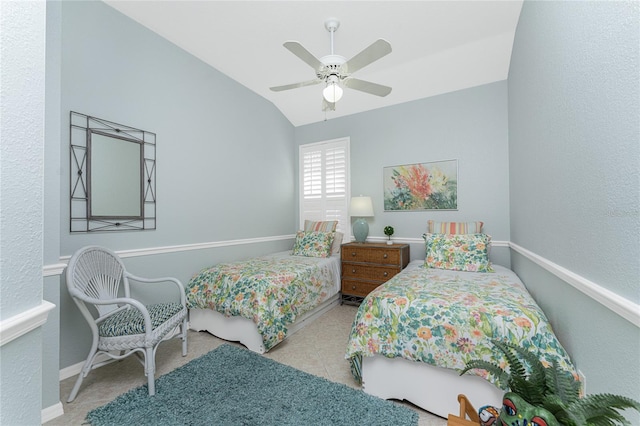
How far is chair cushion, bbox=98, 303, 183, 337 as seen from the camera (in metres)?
Answer: 1.87

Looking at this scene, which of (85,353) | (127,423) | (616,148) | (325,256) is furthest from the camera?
(325,256)

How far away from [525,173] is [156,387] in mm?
3283

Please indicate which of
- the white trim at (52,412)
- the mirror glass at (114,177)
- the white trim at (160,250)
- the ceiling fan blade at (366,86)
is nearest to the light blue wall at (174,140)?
the white trim at (160,250)

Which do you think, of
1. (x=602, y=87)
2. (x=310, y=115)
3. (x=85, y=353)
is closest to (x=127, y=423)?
(x=85, y=353)

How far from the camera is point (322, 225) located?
400 centimetres

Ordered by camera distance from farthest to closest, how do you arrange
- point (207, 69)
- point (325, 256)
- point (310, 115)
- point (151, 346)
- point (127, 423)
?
point (310, 115) → point (325, 256) → point (207, 69) → point (151, 346) → point (127, 423)

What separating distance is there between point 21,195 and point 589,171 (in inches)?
77.7

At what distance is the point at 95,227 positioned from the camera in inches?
89.1

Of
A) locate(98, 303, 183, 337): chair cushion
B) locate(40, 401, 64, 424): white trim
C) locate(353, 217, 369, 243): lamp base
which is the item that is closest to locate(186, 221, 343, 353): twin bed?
locate(98, 303, 183, 337): chair cushion

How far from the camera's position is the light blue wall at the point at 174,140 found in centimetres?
213

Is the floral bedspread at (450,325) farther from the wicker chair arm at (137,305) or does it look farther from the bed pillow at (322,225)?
the bed pillow at (322,225)

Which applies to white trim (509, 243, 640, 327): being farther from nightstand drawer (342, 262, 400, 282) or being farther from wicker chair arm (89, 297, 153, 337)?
wicker chair arm (89, 297, 153, 337)

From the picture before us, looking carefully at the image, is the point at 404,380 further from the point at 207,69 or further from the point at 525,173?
the point at 207,69

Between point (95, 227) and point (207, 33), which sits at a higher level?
point (207, 33)
